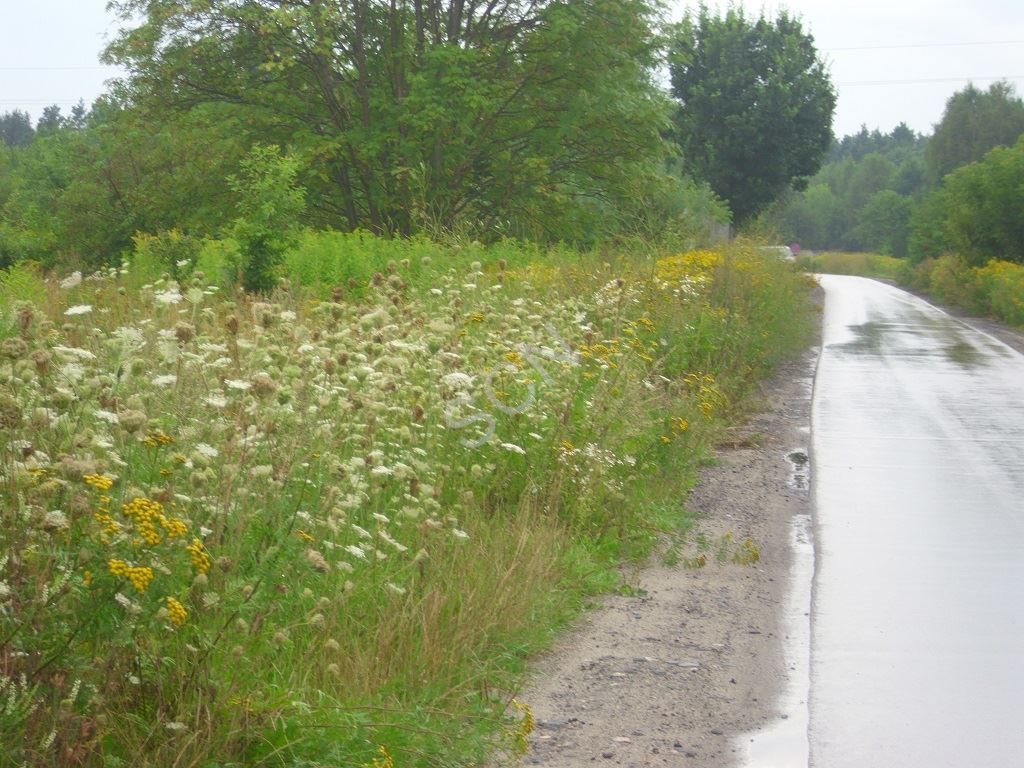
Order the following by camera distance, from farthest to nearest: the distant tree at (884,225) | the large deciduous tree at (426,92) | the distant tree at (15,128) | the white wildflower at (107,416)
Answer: the distant tree at (15,128), the distant tree at (884,225), the large deciduous tree at (426,92), the white wildflower at (107,416)

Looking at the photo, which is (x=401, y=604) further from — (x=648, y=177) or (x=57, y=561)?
(x=648, y=177)

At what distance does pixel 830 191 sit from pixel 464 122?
141 meters

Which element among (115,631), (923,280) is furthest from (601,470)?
(923,280)

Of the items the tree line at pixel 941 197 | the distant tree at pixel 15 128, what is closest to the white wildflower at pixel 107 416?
the tree line at pixel 941 197

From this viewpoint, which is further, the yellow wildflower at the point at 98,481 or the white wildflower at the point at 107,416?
the white wildflower at the point at 107,416

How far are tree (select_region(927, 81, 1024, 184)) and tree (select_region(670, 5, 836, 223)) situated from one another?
1260 inches

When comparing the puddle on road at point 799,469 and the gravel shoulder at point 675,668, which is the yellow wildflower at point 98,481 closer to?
the gravel shoulder at point 675,668

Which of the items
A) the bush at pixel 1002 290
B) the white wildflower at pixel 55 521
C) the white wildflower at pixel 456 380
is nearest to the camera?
the white wildflower at pixel 55 521

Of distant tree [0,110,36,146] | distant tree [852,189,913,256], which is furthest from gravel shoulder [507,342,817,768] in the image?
distant tree [0,110,36,146]

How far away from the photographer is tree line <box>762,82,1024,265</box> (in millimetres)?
45406

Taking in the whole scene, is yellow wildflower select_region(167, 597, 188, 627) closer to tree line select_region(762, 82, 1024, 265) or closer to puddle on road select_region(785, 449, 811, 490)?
puddle on road select_region(785, 449, 811, 490)

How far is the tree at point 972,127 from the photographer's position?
276ft

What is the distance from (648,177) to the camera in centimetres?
2900

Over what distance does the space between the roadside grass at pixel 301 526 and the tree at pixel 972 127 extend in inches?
3185
